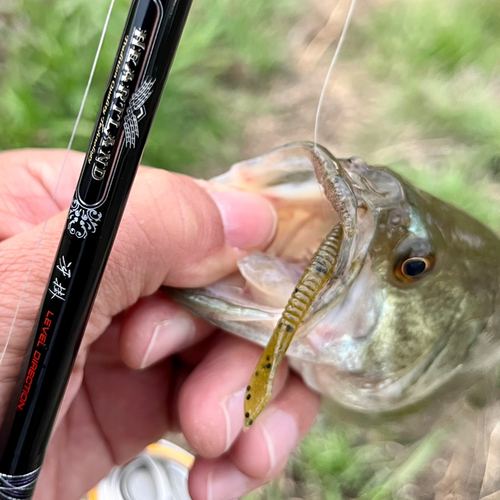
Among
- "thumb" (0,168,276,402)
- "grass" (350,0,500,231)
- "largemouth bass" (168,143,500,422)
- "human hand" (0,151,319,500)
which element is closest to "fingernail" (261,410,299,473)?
"human hand" (0,151,319,500)

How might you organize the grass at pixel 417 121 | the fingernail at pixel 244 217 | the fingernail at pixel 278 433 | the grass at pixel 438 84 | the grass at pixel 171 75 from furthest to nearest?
the grass at pixel 438 84 < the grass at pixel 417 121 < the grass at pixel 171 75 < the fingernail at pixel 278 433 < the fingernail at pixel 244 217

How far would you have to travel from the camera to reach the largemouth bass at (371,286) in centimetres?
50

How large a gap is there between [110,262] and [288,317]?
0.23m

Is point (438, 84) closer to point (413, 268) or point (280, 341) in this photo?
point (413, 268)

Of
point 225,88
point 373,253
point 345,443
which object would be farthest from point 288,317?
point 225,88

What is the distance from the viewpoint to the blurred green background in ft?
4.35

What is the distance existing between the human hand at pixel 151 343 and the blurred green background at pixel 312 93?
61cm

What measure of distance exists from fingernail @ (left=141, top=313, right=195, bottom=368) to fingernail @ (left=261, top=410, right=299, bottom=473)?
8.6 inches

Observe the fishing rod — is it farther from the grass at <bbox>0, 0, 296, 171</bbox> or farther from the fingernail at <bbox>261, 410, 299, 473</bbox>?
the grass at <bbox>0, 0, 296, 171</bbox>

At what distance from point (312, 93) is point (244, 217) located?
4.30ft

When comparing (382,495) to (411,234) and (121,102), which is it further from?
(121,102)

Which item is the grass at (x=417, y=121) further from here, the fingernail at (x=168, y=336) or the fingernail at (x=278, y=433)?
the fingernail at (x=168, y=336)

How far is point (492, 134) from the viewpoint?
1.58 m

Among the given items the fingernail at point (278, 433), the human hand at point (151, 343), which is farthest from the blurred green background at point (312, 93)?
the fingernail at point (278, 433)
